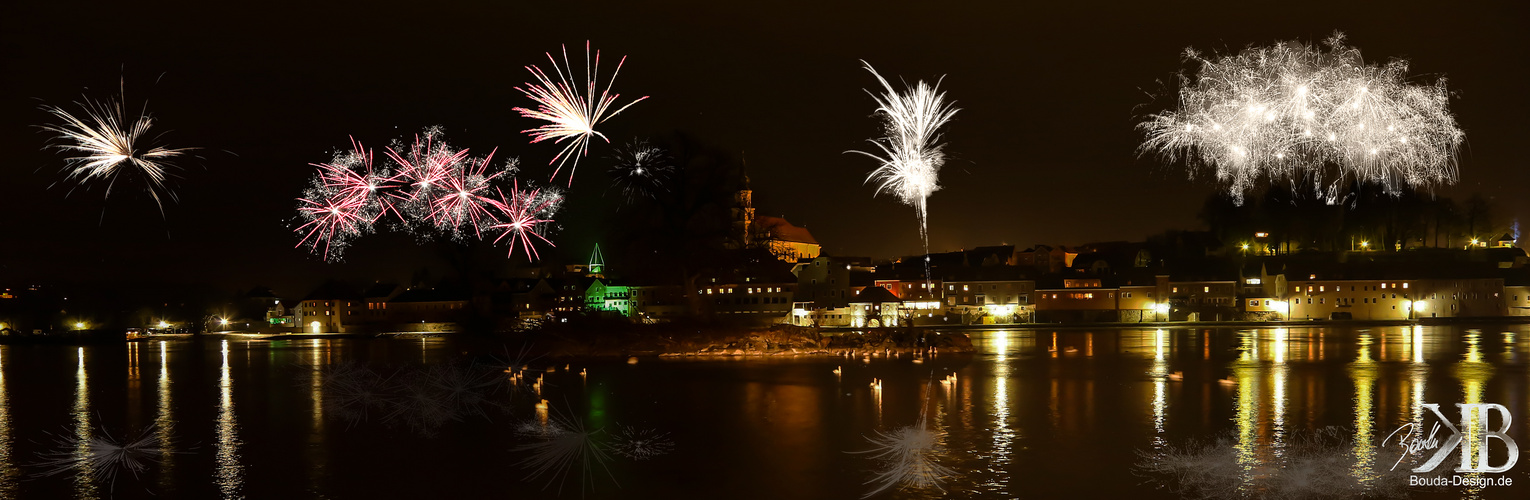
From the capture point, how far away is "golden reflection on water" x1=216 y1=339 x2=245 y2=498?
1314 cm

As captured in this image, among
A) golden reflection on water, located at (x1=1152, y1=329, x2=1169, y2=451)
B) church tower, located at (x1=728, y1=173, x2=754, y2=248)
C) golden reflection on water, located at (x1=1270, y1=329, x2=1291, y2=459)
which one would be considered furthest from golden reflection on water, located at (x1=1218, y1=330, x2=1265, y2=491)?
church tower, located at (x1=728, y1=173, x2=754, y2=248)

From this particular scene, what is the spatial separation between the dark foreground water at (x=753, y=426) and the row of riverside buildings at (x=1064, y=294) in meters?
31.3

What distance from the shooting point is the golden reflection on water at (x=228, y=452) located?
Result: 43.1 ft

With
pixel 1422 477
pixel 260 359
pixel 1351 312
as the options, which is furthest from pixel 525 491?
pixel 1351 312

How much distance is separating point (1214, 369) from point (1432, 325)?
40116 mm

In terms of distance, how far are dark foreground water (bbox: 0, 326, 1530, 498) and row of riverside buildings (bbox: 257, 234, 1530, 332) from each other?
31.3 m

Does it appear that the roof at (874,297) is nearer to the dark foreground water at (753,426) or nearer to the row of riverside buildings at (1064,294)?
the row of riverside buildings at (1064,294)

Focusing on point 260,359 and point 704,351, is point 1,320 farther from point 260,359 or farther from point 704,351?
point 704,351

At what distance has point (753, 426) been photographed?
58.2ft

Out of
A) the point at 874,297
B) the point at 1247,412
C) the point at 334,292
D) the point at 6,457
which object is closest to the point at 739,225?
the point at 1247,412

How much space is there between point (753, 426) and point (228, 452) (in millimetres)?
8690

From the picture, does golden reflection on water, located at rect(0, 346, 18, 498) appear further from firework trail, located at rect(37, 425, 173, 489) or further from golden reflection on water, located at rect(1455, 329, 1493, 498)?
golden reflection on water, located at rect(1455, 329, 1493, 498)

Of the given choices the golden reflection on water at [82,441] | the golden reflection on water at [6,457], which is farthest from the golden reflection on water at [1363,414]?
the golden reflection on water at [6,457]

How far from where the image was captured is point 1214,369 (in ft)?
92.8
